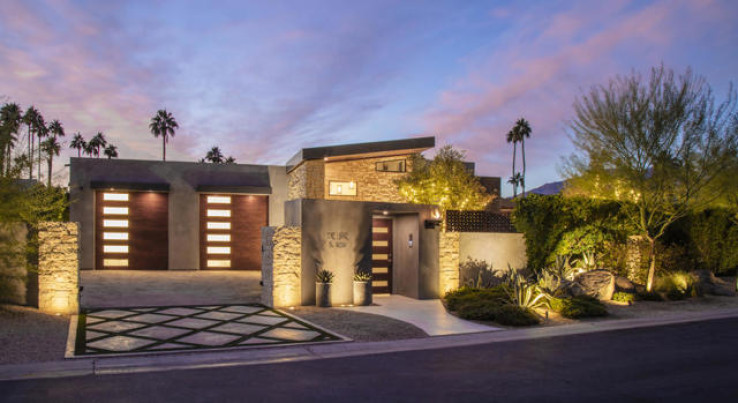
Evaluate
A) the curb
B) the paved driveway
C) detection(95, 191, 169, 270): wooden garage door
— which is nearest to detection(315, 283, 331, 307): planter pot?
the paved driveway

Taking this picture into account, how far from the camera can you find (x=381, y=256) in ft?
50.4

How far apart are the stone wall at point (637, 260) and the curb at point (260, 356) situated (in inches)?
224

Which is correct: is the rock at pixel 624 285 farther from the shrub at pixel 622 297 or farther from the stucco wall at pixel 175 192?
the stucco wall at pixel 175 192

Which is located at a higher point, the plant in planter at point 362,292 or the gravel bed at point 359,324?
the plant in planter at point 362,292

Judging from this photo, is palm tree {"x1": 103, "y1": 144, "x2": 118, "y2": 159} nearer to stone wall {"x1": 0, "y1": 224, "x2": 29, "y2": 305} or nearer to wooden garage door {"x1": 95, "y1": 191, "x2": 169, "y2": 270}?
wooden garage door {"x1": 95, "y1": 191, "x2": 169, "y2": 270}

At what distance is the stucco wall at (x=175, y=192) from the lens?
1998cm

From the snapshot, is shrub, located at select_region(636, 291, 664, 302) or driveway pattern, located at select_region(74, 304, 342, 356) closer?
driveway pattern, located at select_region(74, 304, 342, 356)

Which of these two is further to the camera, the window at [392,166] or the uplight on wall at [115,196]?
the window at [392,166]

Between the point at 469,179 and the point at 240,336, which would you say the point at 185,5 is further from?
the point at 469,179

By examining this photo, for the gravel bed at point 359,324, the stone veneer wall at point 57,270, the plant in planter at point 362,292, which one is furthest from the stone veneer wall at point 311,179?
the stone veneer wall at point 57,270

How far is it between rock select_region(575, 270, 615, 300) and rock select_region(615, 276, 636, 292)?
2.46 ft

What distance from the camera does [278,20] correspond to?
12.8 metres

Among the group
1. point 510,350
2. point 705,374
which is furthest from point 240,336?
point 705,374

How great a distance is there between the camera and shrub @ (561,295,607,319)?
458 inches
